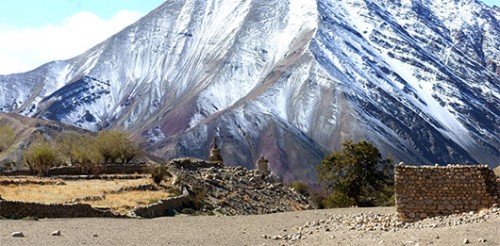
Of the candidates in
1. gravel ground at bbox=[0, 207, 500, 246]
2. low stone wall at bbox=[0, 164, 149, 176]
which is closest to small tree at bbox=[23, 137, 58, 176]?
low stone wall at bbox=[0, 164, 149, 176]

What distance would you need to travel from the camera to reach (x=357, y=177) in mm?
45719

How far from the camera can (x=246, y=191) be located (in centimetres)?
4422

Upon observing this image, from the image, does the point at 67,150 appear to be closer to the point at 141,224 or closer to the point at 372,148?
the point at 372,148

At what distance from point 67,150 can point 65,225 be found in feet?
159

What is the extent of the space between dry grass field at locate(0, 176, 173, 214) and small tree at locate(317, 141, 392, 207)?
10958 mm

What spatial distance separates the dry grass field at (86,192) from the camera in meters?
34.7

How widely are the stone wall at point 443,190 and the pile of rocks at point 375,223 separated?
0.71 metres

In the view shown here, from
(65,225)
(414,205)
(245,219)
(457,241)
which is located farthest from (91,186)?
(457,241)

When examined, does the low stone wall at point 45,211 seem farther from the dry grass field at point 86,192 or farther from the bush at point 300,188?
the bush at point 300,188

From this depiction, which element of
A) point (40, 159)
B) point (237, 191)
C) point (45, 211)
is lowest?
point (237, 191)

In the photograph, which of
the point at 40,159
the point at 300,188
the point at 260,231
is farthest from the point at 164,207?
the point at 300,188

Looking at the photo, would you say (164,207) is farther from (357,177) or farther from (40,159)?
(40,159)

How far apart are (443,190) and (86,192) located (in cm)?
2202

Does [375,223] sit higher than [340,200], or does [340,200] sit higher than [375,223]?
[375,223]
